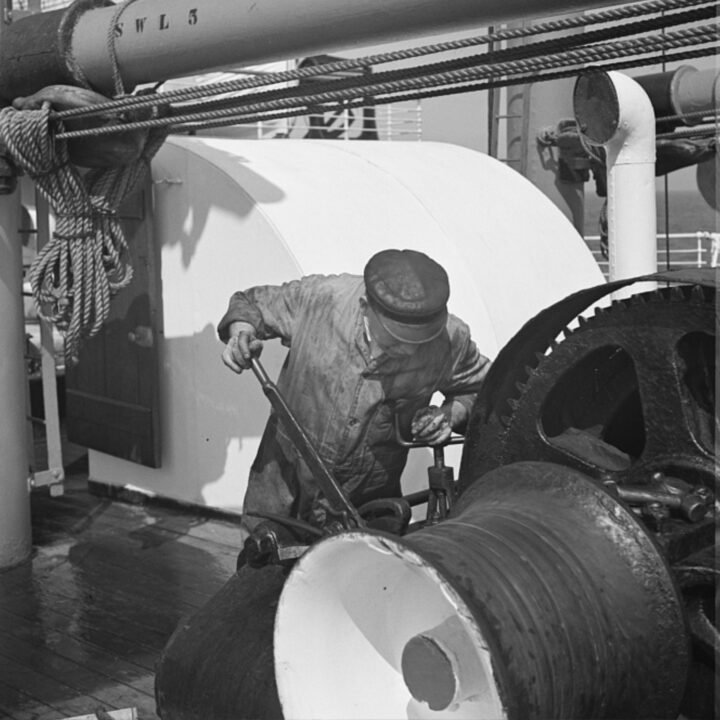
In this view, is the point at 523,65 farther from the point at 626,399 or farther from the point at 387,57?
the point at 626,399

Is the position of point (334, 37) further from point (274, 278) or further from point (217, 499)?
point (217, 499)

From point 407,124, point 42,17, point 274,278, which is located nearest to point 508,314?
point 274,278

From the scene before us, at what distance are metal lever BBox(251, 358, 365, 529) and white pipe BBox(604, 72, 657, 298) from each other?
201 centimetres

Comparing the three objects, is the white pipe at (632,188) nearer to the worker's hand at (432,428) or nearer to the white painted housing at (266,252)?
the worker's hand at (432,428)

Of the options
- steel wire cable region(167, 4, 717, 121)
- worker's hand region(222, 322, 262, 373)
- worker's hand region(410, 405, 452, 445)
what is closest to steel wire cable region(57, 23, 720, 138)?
steel wire cable region(167, 4, 717, 121)

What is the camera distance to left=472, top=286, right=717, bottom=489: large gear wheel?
315cm

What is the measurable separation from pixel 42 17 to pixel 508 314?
10.4 feet

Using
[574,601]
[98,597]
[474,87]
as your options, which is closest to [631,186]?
[474,87]

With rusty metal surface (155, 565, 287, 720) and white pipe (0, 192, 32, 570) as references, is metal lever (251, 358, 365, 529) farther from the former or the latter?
white pipe (0, 192, 32, 570)

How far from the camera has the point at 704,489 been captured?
3.06m

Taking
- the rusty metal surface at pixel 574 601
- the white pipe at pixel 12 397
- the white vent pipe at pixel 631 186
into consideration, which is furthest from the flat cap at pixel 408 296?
the white pipe at pixel 12 397

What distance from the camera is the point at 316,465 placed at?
3.89 m

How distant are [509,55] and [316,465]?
1.41 meters

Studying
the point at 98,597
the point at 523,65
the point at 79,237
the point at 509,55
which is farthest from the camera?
the point at 98,597
